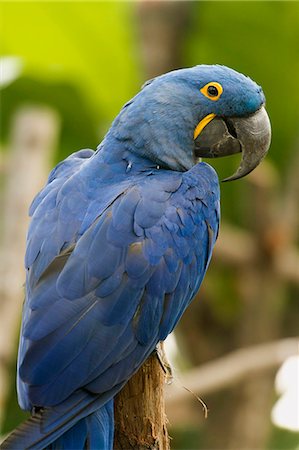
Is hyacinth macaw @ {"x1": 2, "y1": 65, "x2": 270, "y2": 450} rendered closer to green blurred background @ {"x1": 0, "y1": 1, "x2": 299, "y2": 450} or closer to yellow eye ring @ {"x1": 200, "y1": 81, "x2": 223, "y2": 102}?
yellow eye ring @ {"x1": 200, "y1": 81, "x2": 223, "y2": 102}

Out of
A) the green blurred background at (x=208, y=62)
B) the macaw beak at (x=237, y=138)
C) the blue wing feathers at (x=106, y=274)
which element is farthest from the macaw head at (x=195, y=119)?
the green blurred background at (x=208, y=62)

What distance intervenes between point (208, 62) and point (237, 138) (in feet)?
8.29

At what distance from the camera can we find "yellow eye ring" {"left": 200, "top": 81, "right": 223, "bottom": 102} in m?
2.47

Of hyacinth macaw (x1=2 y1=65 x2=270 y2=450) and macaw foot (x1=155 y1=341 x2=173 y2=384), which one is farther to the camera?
macaw foot (x1=155 y1=341 x2=173 y2=384)

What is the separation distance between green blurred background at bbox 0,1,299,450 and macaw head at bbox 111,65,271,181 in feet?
6.53

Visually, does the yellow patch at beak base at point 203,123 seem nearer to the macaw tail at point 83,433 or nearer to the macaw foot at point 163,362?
the macaw foot at point 163,362

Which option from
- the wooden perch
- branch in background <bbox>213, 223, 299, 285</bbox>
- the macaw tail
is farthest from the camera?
branch in background <bbox>213, 223, 299, 285</bbox>

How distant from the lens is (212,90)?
2.48 metres

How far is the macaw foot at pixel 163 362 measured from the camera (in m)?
2.27

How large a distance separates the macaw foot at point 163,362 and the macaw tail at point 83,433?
0.20 meters

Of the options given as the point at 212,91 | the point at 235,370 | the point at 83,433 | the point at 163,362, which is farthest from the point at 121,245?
the point at 235,370

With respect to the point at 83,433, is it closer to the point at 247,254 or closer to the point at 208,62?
the point at 247,254

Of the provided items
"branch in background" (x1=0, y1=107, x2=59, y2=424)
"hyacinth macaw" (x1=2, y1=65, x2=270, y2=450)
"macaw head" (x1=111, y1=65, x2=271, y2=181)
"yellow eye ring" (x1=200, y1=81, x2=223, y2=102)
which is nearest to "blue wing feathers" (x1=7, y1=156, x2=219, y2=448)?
"hyacinth macaw" (x1=2, y1=65, x2=270, y2=450)

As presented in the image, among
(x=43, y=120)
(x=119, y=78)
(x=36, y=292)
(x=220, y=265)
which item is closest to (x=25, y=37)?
(x=119, y=78)
